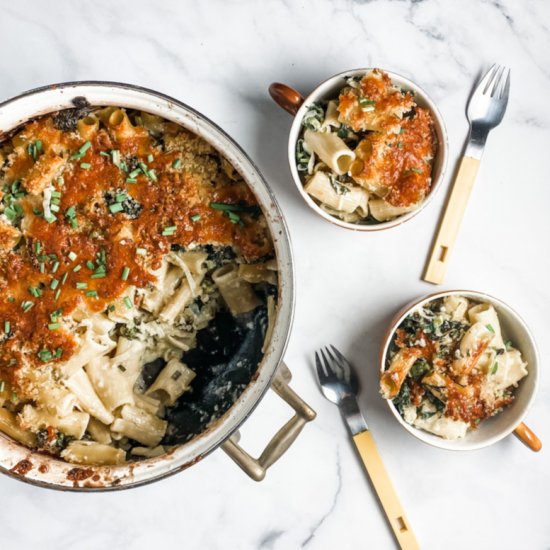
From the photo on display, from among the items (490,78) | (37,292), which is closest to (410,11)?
(490,78)

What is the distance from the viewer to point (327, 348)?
2.50 metres

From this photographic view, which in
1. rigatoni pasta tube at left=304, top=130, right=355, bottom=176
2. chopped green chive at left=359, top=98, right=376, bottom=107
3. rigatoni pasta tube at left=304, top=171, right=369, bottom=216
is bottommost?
rigatoni pasta tube at left=304, top=171, right=369, bottom=216

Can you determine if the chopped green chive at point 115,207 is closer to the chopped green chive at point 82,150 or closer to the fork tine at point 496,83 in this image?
the chopped green chive at point 82,150

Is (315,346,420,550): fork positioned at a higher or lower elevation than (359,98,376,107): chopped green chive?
lower

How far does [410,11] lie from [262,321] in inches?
53.4

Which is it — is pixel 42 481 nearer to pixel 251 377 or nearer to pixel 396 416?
pixel 251 377

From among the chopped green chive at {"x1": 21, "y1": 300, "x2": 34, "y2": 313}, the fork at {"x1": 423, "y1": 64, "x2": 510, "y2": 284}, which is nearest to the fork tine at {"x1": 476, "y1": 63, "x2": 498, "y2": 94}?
the fork at {"x1": 423, "y1": 64, "x2": 510, "y2": 284}

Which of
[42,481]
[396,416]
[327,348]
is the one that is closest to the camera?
[42,481]

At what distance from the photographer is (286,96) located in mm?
2209

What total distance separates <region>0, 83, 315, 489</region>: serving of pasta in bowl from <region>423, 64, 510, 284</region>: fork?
0.72 m

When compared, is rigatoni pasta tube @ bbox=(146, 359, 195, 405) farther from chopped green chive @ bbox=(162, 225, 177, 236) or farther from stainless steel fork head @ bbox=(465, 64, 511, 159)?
stainless steel fork head @ bbox=(465, 64, 511, 159)

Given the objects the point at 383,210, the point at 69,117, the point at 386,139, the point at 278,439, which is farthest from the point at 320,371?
the point at 69,117

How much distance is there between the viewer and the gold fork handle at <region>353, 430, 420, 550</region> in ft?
8.23

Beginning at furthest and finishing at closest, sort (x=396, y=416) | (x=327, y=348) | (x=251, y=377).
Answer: (x=327, y=348) → (x=396, y=416) → (x=251, y=377)
